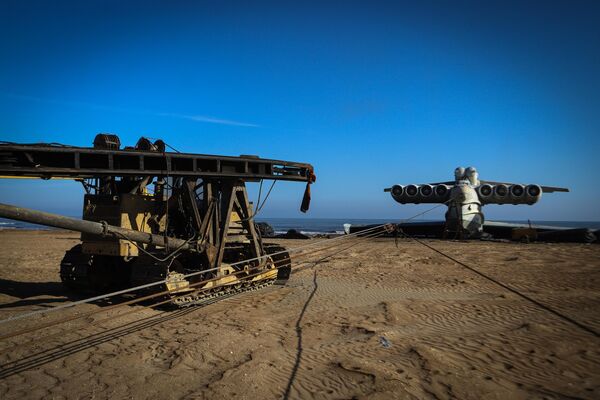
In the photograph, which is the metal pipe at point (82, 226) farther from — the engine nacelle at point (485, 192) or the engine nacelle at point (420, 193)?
the engine nacelle at point (485, 192)

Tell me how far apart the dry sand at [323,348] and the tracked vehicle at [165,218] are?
78 cm

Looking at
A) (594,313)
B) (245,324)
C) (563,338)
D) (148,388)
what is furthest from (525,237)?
(148,388)

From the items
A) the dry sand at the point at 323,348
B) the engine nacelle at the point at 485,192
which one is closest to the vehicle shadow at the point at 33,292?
the dry sand at the point at 323,348

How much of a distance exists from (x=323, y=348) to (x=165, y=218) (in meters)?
5.23

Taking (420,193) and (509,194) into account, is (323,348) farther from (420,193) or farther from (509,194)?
(509,194)

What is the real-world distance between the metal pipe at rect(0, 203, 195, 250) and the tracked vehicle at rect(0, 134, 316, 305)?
20mm

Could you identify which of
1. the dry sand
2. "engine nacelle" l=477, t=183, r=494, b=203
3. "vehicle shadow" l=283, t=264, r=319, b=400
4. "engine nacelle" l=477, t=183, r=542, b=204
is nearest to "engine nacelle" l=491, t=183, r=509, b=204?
"engine nacelle" l=477, t=183, r=542, b=204

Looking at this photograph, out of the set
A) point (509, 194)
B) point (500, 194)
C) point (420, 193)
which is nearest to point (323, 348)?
point (420, 193)

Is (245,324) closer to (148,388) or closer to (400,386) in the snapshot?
(148,388)

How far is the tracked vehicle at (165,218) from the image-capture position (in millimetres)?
7453

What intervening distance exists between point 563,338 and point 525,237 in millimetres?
24929

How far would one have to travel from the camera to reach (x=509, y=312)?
301 inches

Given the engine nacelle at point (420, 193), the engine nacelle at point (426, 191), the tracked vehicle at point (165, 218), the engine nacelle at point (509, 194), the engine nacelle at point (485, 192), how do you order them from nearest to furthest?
the tracked vehicle at point (165, 218)
the engine nacelle at point (509, 194)
the engine nacelle at point (485, 192)
the engine nacelle at point (420, 193)
the engine nacelle at point (426, 191)

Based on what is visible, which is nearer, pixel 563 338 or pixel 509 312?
pixel 563 338
